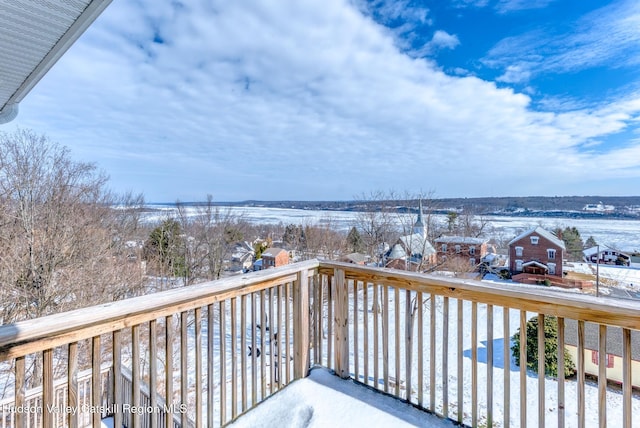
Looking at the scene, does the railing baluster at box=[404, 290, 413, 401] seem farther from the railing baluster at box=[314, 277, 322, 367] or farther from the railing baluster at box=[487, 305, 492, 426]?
the railing baluster at box=[314, 277, 322, 367]

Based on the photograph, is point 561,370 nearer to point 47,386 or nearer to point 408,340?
point 408,340

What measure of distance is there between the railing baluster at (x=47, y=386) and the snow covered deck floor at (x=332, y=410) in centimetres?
105

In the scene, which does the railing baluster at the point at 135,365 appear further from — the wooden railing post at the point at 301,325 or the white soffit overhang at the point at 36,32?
the white soffit overhang at the point at 36,32

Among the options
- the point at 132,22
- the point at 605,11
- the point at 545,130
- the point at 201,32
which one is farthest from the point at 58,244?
the point at 545,130

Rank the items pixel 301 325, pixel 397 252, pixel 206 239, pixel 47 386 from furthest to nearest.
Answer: pixel 206 239 < pixel 397 252 < pixel 301 325 < pixel 47 386

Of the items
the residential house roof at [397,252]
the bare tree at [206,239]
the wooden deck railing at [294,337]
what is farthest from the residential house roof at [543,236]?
the wooden deck railing at [294,337]

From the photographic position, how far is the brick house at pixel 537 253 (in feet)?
61.7

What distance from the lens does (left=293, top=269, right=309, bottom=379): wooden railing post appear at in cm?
239

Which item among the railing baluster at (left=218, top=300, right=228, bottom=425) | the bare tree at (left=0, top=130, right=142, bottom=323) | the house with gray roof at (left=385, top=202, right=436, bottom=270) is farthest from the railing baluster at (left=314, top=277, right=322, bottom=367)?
the house with gray roof at (left=385, top=202, right=436, bottom=270)

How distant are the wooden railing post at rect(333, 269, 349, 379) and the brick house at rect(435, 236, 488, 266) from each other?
1497cm

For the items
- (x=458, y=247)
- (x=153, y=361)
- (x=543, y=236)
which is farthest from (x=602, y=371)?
(x=543, y=236)

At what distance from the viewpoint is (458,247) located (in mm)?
16797

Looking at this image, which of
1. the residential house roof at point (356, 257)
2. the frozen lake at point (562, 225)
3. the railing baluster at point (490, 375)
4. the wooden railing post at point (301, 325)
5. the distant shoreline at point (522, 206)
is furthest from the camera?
the frozen lake at point (562, 225)

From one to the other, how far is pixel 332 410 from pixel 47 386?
60.2 inches
